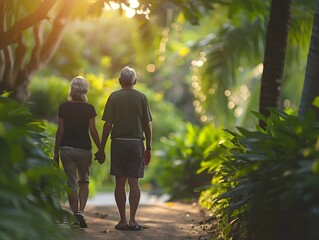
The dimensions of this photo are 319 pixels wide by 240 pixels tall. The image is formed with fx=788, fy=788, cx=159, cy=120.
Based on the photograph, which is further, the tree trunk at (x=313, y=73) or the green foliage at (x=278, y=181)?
the tree trunk at (x=313, y=73)

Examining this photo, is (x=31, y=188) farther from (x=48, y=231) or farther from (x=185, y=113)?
(x=185, y=113)

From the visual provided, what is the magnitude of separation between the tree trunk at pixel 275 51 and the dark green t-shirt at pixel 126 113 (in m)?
2.31

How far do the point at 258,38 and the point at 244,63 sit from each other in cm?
135

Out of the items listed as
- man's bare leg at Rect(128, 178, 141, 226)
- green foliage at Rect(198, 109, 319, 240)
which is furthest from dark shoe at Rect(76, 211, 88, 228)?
green foliage at Rect(198, 109, 319, 240)

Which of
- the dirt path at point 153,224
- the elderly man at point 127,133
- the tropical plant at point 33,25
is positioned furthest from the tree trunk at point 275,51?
the elderly man at point 127,133

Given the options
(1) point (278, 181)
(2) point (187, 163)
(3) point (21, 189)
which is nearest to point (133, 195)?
(1) point (278, 181)

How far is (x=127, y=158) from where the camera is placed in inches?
350

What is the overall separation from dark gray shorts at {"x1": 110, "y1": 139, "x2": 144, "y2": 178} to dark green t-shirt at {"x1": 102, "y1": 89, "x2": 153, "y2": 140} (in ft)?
0.27

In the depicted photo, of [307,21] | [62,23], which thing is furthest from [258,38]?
[62,23]

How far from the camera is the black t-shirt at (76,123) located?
29.0 ft

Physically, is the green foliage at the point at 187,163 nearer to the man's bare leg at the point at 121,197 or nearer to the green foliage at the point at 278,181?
the man's bare leg at the point at 121,197

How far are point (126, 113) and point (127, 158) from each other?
1.67 ft

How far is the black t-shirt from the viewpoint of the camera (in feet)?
29.0

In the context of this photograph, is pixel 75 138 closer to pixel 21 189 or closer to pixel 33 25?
pixel 33 25
